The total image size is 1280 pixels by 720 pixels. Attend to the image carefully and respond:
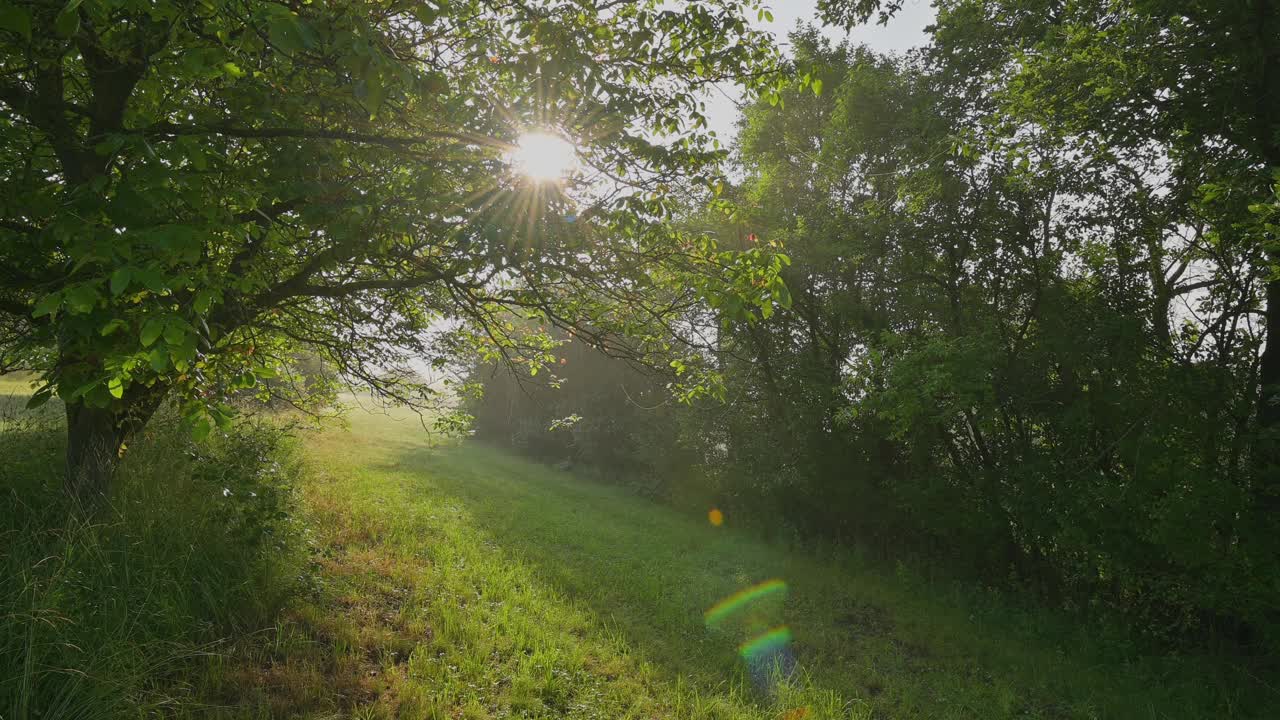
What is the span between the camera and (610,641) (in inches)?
249

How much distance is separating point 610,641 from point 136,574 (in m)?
4.47

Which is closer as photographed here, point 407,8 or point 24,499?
point 407,8

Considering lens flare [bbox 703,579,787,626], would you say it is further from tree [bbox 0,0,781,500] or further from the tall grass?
the tall grass

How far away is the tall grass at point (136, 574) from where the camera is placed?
3.08m

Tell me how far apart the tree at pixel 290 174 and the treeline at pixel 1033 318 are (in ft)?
4.04

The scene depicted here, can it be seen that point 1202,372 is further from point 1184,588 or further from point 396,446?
point 396,446

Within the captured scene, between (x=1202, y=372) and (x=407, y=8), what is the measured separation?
392 inches

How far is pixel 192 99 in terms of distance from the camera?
4.53 meters

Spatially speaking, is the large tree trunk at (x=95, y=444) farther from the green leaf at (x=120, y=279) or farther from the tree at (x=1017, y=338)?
Result: the tree at (x=1017, y=338)

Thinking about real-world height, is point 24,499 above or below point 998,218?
below

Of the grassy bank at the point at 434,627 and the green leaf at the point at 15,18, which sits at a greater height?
the green leaf at the point at 15,18

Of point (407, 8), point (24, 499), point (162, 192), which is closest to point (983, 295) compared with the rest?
point (407, 8)

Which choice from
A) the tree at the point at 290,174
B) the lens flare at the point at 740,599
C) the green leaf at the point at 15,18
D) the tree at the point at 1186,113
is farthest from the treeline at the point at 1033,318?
the green leaf at the point at 15,18

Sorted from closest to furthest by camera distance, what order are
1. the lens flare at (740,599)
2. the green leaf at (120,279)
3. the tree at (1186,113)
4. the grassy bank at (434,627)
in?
1. the green leaf at (120,279)
2. the grassy bank at (434,627)
3. the tree at (1186,113)
4. the lens flare at (740,599)
